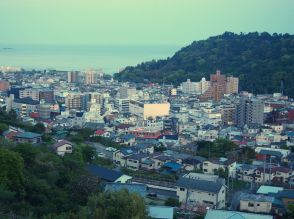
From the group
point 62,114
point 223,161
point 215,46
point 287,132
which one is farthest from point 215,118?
point 215,46

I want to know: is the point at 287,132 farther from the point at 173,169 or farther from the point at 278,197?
the point at 278,197

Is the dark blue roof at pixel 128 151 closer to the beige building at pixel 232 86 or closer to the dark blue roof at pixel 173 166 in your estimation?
the dark blue roof at pixel 173 166

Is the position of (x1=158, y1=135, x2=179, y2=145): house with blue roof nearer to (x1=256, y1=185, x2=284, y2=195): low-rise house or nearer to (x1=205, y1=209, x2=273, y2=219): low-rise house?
(x1=256, y1=185, x2=284, y2=195): low-rise house

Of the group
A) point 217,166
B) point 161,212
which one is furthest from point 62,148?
point 161,212

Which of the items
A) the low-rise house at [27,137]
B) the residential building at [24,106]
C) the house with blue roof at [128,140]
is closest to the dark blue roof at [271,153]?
the house with blue roof at [128,140]

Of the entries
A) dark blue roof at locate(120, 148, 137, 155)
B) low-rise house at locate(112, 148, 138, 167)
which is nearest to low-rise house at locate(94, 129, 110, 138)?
dark blue roof at locate(120, 148, 137, 155)
